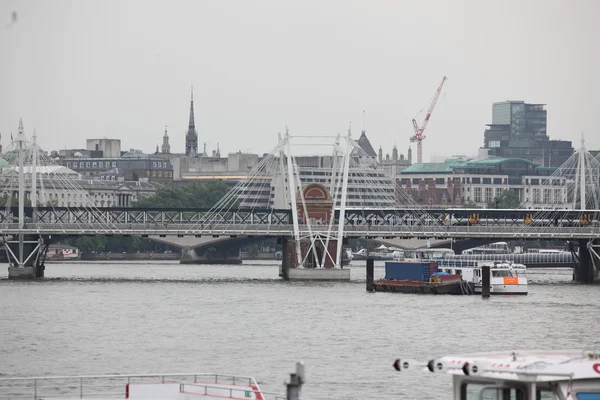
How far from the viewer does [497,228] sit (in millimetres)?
117938

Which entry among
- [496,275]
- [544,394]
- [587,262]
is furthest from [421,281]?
[544,394]

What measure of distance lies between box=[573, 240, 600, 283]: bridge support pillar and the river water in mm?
11742

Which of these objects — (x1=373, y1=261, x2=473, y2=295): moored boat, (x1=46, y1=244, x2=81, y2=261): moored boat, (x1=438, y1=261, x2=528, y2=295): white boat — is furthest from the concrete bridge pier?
(x1=46, y1=244, x2=81, y2=261): moored boat

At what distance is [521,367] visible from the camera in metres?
20.8

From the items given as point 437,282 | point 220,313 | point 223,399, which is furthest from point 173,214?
point 223,399

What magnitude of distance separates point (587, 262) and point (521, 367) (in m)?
97.6

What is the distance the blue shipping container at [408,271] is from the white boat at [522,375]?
79395 millimetres

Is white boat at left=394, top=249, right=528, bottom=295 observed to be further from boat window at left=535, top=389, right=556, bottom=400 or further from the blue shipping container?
boat window at left=535, top=389, right=556, bottom=400

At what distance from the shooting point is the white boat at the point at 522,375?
2080 centimetres

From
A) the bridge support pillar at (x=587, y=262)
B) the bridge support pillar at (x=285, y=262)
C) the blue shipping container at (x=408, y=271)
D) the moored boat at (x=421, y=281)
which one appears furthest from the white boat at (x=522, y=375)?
the bridge support pillar at (x=587, y=262)

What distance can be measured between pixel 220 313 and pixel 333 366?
25.5 m

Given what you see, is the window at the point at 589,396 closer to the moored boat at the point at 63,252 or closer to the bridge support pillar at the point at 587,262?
the bridge support pillar at the point at 587,262

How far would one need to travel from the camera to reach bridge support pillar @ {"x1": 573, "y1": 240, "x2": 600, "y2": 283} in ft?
376

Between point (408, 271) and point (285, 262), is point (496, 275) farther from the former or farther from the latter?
point (285, 262)
